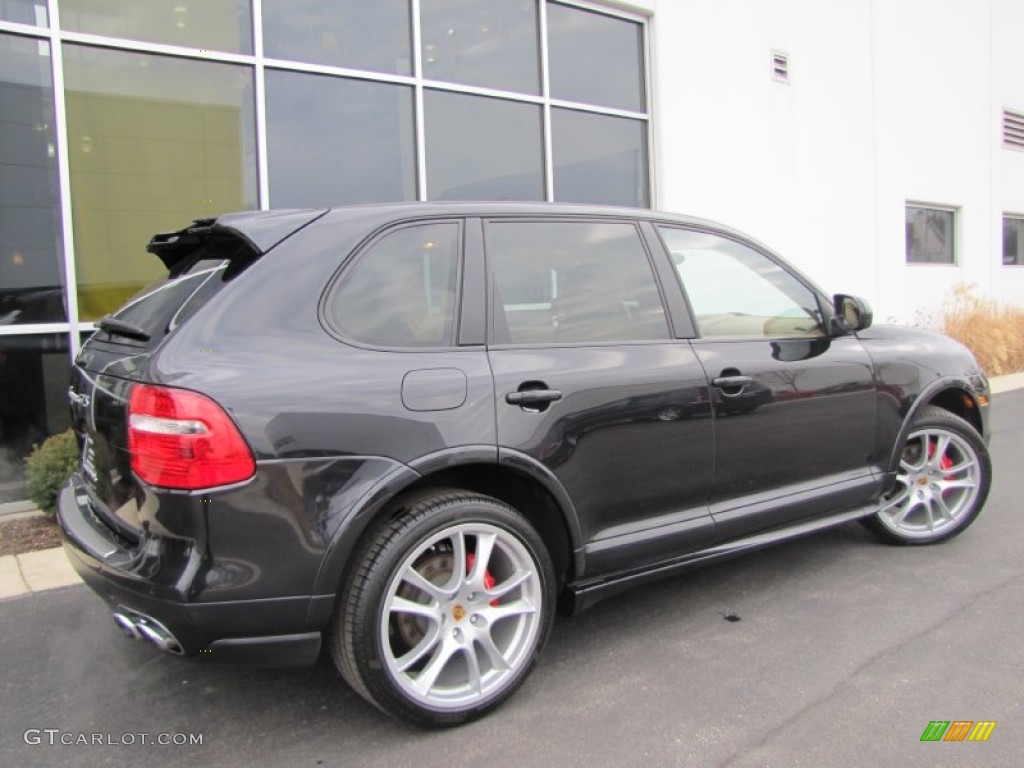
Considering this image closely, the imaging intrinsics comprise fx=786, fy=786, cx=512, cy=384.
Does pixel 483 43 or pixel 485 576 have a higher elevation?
pixel 483 43

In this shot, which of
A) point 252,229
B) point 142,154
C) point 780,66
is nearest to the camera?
point 252,229

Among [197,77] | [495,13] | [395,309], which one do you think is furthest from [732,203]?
[395,309]

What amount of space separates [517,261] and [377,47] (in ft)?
18.0

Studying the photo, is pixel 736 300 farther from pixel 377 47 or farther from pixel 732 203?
pixel 732 203

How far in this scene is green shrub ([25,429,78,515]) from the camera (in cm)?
493

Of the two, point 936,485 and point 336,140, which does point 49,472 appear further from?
point 936,485

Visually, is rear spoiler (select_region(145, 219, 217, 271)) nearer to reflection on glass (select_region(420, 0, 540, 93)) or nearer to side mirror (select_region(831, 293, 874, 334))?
side mirror (select_region(831, 293, 874, 334))

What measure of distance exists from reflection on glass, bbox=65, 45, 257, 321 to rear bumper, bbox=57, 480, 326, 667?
168 inches

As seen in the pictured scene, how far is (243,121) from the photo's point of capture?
680 cm

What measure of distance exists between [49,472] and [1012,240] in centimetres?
1673

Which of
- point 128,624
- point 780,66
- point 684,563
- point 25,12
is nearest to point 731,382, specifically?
point 684,563

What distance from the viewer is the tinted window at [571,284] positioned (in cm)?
292

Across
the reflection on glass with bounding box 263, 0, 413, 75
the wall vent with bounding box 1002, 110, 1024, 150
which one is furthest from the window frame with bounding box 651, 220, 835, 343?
the wall vent with bounding box 1002, 110, 1024, 150

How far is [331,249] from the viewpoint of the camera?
8.57 ft
